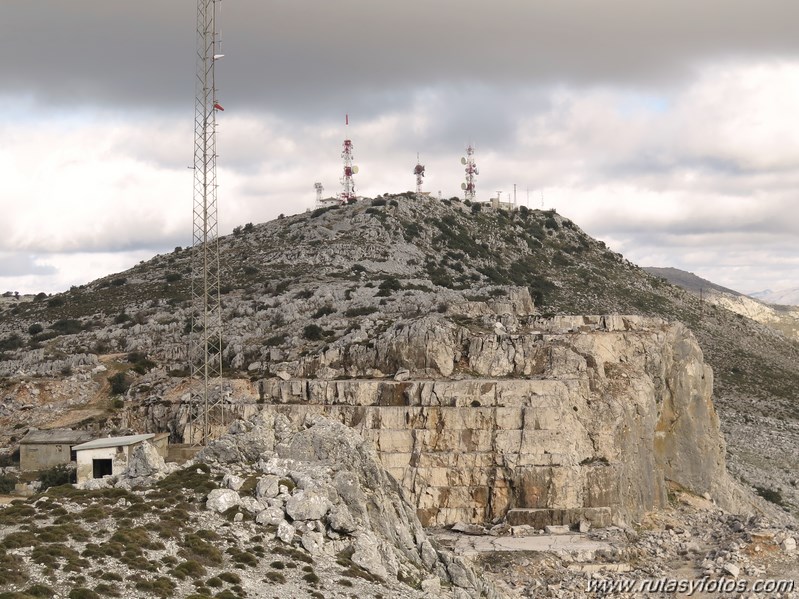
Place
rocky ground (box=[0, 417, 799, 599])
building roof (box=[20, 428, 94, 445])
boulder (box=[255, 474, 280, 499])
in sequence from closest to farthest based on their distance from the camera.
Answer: rocky ground (box=[0, 417, 799, 599]), boulder (box=[255, 474, 280, 499]), building roof (box=[20, 428, 94, 445])

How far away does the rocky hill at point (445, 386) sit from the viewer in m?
54.7

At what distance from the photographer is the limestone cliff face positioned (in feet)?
178

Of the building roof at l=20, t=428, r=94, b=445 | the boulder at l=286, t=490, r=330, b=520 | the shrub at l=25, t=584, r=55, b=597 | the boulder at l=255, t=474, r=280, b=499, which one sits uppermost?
the building roof at l=20, t=428, r=94, b=445

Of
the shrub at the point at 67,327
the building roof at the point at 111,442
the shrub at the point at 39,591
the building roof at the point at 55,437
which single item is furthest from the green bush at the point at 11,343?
the shrub at the point at 39,591

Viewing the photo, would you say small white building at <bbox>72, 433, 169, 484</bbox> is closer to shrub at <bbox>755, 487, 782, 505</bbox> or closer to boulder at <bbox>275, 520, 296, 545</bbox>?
boulder at <bbox>275, 520, 296, 545</bbox>

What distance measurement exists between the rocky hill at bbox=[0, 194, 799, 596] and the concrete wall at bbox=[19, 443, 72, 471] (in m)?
4.75

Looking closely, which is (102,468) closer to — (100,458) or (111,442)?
(100,458)

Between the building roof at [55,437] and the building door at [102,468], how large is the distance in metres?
6.47

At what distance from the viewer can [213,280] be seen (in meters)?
93.2

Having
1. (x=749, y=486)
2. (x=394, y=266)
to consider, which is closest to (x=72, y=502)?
(x=749, y=486)

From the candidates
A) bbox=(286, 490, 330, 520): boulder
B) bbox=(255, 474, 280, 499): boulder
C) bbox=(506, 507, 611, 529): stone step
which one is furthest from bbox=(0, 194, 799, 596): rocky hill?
bbox=(286, 490, 330, 520): boulder

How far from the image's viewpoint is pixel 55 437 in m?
55.8

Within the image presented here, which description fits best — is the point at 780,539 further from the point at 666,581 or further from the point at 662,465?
the point at 662,465

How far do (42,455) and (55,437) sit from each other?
128cm
